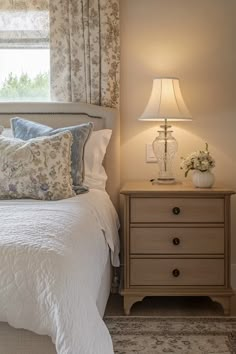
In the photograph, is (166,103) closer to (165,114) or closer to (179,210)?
(165,114)

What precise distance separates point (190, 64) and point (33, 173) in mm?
1450

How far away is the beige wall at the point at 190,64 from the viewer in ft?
10.6

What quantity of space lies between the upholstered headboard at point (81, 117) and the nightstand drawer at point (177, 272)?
0.54m

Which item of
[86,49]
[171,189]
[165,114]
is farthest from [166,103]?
[86,49]

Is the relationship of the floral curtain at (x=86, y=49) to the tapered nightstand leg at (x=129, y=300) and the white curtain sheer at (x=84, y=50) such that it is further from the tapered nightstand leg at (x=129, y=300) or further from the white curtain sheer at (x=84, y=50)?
the tapered nightstand leg at (x=129, y=300)

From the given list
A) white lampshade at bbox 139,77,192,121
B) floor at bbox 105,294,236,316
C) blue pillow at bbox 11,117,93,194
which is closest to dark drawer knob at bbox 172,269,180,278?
floor at bbox 105,294,236,316

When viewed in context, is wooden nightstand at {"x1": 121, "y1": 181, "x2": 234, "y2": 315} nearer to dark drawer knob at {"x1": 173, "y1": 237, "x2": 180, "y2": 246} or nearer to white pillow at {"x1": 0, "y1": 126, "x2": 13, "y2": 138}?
dark drawer knob at {"x1": 173, "y1": 237, "x2": 180, "y2": 246}

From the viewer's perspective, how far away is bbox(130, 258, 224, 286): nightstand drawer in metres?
2.78

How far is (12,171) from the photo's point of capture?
2.45m

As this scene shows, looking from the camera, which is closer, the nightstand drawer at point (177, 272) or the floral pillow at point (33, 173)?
the floral pillow at point (33, 173)

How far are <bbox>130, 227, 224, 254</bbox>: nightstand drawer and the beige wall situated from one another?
62 cm

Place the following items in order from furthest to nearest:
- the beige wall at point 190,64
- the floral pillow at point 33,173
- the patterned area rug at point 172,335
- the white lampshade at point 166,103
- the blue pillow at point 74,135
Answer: the beige wall at point 190,64 < the white lampshade at point 166,103 < the blue pillow at point 74,135 < the floral pillow at point 33,173 < the patterned area rug at point 172,335

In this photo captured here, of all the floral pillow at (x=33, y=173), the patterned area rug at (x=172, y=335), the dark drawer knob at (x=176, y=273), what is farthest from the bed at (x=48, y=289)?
the dark drawer knob at (x=176, y=273)

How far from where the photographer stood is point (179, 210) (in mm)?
2770
